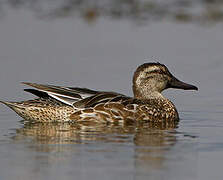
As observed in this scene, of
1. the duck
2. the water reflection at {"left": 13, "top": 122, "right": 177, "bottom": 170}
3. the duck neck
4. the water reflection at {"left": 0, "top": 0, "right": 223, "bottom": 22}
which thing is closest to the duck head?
the duck neck

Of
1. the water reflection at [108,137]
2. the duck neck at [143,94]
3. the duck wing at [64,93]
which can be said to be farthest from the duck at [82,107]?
the duck neck at [143,94]

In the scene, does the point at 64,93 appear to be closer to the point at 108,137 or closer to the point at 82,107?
the point at 82,107

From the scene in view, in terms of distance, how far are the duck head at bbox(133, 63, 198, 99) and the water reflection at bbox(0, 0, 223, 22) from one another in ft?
23.0

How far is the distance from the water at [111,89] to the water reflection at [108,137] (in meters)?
0.01

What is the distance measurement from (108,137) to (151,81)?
2224 mm

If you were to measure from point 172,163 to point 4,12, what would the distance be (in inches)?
452

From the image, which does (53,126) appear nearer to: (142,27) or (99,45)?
(99,45)

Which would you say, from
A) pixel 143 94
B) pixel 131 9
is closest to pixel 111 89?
pixel 143 94

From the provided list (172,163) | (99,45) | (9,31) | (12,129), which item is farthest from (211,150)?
(9,31)

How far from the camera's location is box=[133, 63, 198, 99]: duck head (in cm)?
1325

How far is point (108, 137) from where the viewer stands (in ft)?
37.0

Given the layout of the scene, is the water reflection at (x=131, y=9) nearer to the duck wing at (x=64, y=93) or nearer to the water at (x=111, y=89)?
the water at (x=111, y=89)

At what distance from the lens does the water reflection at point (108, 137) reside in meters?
10.3

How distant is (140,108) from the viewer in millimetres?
12703
